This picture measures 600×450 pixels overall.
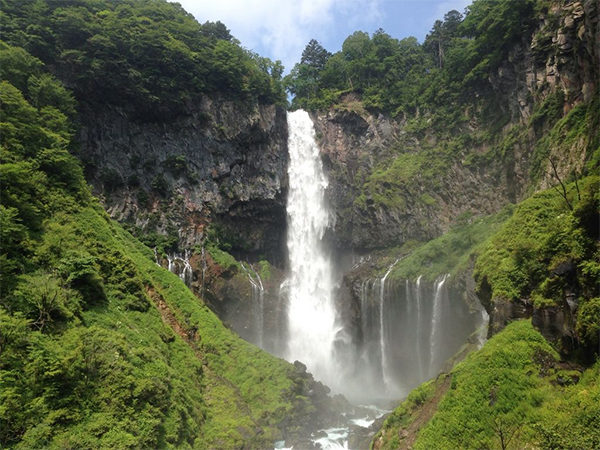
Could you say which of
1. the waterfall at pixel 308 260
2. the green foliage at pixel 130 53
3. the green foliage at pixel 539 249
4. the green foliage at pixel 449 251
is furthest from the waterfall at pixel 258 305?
the green foliage at pixel 539 249

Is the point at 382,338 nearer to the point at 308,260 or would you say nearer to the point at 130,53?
the point at 308,260

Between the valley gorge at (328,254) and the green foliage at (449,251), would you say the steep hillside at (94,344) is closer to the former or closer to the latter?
the valley gorge at (328,254)

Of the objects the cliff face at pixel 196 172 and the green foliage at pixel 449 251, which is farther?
the cliff face at pixel 196 172

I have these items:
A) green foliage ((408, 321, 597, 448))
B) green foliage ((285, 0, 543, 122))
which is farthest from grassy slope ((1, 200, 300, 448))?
green foliage ((285, 0, 543, 122))

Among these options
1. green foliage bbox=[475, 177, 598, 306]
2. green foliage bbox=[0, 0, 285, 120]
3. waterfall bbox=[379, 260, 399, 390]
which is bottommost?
waterfall bbox=[379, 260, 399, 390]

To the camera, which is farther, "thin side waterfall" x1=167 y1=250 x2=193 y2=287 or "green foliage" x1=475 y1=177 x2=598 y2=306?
"thin side waterfall" x1=167 y1=250 x2=193 y2=287

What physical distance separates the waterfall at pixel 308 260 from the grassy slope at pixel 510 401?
21646 millimetres

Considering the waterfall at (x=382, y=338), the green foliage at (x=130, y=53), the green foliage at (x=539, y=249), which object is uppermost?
the green foliage at (x=130, y=53)

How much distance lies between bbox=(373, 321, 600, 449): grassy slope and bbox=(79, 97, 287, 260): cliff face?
995 inches

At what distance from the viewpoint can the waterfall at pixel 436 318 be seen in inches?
984

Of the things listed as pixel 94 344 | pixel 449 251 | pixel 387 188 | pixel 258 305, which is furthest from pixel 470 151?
pixel 94 344

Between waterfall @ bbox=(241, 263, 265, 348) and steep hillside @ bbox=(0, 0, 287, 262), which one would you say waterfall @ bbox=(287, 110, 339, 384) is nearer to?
steep hillside @ bbox=(0, 0, 287, 262)

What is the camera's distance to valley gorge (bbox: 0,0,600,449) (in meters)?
10.5

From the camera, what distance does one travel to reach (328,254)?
128 feet
